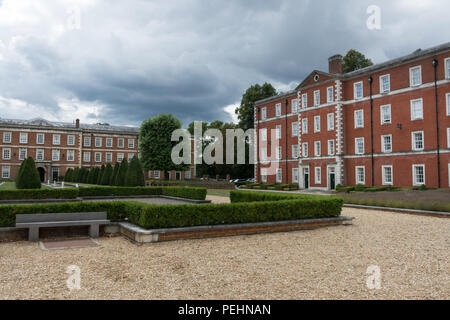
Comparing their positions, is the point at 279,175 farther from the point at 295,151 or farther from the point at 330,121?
the point at 330,121

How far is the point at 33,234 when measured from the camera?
29.9 ft

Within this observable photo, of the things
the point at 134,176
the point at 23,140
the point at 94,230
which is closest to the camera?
the point at 94,230

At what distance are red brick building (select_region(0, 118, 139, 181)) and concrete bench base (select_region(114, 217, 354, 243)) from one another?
2221 inches

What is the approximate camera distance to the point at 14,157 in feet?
187

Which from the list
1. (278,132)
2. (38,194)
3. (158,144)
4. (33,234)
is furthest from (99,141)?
(33,234)

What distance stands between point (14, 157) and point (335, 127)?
5279cm

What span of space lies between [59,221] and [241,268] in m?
6.06

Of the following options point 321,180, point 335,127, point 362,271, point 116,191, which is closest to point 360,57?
point 335,127

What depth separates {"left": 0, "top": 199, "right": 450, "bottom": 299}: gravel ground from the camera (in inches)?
201

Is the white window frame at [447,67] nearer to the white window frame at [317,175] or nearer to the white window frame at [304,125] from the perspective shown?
the white window frame at [317,175]

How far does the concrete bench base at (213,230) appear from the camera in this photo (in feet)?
28.7

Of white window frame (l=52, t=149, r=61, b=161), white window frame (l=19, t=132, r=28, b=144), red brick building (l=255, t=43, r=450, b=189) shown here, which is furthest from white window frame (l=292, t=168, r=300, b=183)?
white window frame (l=19, t=132, r=28, b=144)

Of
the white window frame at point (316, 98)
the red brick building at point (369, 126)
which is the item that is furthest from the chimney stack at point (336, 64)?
the white window frame at point (316, 98)

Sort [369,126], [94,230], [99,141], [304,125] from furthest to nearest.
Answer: [99,141], [304,125], [369,126], [94,230]
